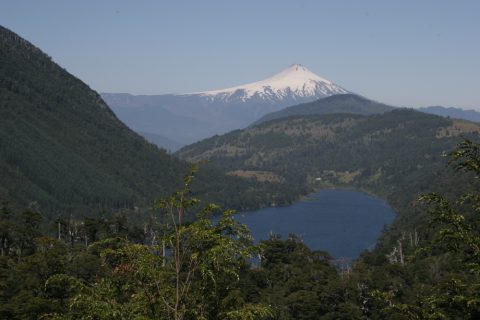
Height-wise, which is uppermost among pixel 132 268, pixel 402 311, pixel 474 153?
pixel 474 153

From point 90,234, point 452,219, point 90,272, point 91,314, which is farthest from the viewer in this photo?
point 90,234

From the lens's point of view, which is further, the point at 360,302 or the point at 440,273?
the point at 440,273

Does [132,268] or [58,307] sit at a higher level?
[132,268]

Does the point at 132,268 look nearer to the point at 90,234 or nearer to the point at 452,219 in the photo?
the point at 452,219

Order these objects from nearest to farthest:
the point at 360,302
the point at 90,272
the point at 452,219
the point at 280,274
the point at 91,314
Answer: the point at 91,314 → the point at 452,219 → the point at 90,272 → the point at 360,302 → the point at 280,274

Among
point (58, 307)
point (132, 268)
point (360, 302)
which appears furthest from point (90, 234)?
point (132, 268)

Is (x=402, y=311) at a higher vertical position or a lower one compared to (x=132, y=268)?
lower

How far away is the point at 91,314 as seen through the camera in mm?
17375

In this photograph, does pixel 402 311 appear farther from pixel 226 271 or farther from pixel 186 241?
pixel 186 241

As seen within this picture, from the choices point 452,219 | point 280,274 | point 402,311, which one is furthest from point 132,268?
point 280,274

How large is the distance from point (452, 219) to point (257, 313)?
8.32m

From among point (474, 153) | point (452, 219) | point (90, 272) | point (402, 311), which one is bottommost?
point (90, 272)

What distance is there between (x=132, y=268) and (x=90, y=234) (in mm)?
101634

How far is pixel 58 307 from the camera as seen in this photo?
50781mm
